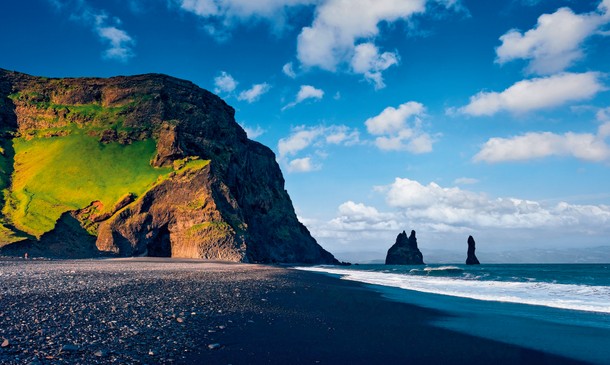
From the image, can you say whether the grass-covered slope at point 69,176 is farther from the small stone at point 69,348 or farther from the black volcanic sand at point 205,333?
the small stone at point 69,348

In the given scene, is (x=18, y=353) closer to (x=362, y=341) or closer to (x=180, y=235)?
(x=362, y=341)

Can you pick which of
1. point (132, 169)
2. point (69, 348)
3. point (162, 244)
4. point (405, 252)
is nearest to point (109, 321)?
point (69, 348)

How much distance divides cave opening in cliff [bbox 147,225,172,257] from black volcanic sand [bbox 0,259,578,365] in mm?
63118

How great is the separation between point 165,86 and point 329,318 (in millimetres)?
106463

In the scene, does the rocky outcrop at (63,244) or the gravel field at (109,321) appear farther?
the rocky outcrop at (63,244)

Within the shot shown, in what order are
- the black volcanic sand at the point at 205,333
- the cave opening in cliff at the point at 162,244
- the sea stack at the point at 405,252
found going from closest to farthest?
the black volcanic sand at the point at 205,333, the cave opening in cliff at the point at 162,244, the sea stack at the point at 405,252

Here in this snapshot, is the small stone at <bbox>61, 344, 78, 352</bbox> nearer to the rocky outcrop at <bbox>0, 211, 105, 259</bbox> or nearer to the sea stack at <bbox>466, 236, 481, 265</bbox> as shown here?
the rocky outcrop at <bbox>0, 211, 105, 259</bbox>

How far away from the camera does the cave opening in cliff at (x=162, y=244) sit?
76.0 meters

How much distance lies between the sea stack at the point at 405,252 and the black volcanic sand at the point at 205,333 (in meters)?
179

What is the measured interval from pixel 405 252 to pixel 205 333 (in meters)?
187

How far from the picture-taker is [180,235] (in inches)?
3007

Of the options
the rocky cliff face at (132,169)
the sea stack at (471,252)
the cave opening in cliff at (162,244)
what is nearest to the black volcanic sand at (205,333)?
the rocky cliff face at (132,169)

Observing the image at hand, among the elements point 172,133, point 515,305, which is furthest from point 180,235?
point 515,305

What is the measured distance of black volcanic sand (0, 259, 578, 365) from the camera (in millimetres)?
7711
